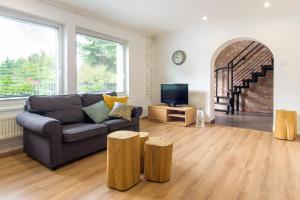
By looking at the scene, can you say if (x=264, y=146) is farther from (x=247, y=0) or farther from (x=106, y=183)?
(x=106, y=183)

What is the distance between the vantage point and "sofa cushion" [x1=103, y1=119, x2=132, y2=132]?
341cm

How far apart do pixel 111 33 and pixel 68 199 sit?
12.7ft

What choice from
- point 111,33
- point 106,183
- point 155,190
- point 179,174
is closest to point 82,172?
point 106,183

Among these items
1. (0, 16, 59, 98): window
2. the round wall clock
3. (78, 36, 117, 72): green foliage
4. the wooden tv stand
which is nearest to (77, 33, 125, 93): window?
(78, 36, 117, 72): green foliage

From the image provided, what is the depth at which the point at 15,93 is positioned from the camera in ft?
11.1

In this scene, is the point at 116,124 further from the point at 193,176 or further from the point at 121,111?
the point at 193,176

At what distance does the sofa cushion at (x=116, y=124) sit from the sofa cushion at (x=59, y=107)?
50 centimetres

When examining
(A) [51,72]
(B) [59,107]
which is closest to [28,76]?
(A) [51,72]

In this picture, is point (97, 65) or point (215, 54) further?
point (215, 54)

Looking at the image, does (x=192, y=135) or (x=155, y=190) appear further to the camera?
(x=192, y=135)

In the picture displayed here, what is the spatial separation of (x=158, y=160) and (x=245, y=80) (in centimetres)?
613

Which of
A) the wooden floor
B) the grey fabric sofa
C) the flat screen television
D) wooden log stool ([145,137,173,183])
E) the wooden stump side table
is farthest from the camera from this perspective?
the flat screen television

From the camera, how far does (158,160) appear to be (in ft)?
7.66

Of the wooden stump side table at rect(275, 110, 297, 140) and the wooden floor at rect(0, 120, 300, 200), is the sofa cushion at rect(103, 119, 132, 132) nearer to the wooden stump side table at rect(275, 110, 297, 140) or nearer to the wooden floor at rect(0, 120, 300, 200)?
the wooden floor at rect(0, 120, 300, 200)
